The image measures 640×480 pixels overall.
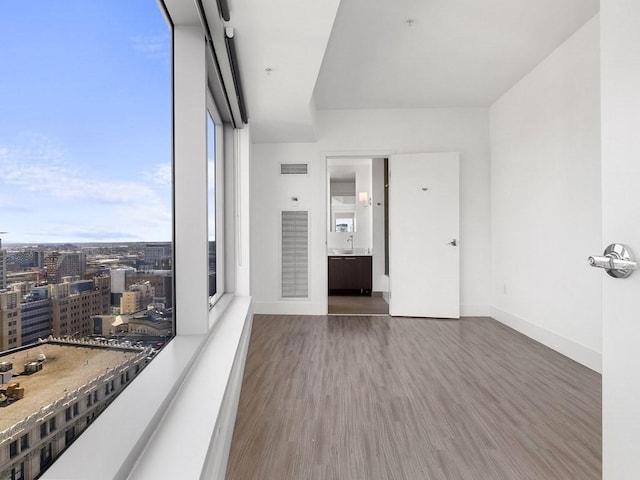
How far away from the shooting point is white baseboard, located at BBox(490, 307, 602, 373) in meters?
3.05

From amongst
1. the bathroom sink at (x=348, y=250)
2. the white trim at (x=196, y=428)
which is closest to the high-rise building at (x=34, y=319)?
the white trim at (x=196, y=428)

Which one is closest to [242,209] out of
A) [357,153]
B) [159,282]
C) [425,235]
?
[357,153]

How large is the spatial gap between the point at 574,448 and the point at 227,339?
194cm

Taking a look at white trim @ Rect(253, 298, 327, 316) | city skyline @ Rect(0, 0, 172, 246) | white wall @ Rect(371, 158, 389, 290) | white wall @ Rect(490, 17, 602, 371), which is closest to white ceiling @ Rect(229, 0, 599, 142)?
white wall @ Rect(490, 17, 602, 371)

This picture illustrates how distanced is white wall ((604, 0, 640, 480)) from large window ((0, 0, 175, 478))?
1.30 metres

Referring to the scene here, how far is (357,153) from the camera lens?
5.11 meters

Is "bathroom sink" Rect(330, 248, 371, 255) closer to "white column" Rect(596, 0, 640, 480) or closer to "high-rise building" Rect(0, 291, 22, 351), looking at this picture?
"white column" Rect(596, 0, 640, 480)

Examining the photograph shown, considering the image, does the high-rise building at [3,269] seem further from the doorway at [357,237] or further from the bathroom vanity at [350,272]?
the bathroom vanity at [350,272]

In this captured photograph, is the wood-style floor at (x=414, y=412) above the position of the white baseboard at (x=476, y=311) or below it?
below

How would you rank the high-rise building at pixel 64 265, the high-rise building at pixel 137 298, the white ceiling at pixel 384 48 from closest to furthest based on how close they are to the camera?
the high-rise building at pixel 64 265 < the high-rise building at pixel 137 298 < the white ceiling at pixel 384 48

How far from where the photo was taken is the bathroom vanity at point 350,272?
6973 mm

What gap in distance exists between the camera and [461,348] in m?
3.59

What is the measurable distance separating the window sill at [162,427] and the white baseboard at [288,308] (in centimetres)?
347

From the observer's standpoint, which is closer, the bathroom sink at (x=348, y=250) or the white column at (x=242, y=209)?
the white column at (x=242, y=209)
